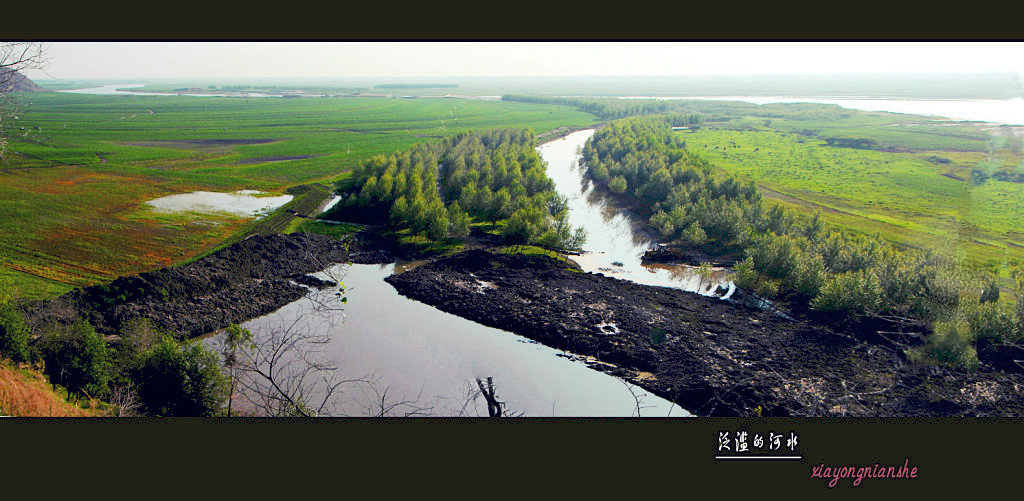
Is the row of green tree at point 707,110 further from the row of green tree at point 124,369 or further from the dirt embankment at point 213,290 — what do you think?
the row of green tree at point 124,369

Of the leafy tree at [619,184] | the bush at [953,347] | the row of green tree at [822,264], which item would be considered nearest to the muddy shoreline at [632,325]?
the bush at [953,347]

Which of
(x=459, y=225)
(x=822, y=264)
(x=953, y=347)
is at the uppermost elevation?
(x=459, y=225)

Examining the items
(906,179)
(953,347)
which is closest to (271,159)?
(953,347)

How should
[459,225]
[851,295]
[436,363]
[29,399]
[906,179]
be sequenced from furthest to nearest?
[906,179] → [459,225] → [851,295] → [436,363] → [29,399]

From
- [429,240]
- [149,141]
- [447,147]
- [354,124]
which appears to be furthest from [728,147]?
[149,141]

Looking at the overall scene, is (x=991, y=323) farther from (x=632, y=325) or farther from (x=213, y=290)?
(x=213, y=290)

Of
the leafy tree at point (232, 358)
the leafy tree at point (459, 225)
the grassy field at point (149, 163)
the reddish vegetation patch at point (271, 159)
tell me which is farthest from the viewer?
the reddish vegetation patch at point (271, 159)

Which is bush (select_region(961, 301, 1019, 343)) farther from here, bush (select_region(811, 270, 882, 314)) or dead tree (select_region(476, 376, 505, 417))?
dead tree (select_region(476, 376, 505, 417))

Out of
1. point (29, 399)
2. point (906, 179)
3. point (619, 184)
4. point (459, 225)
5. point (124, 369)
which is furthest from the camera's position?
point (906, 179)
